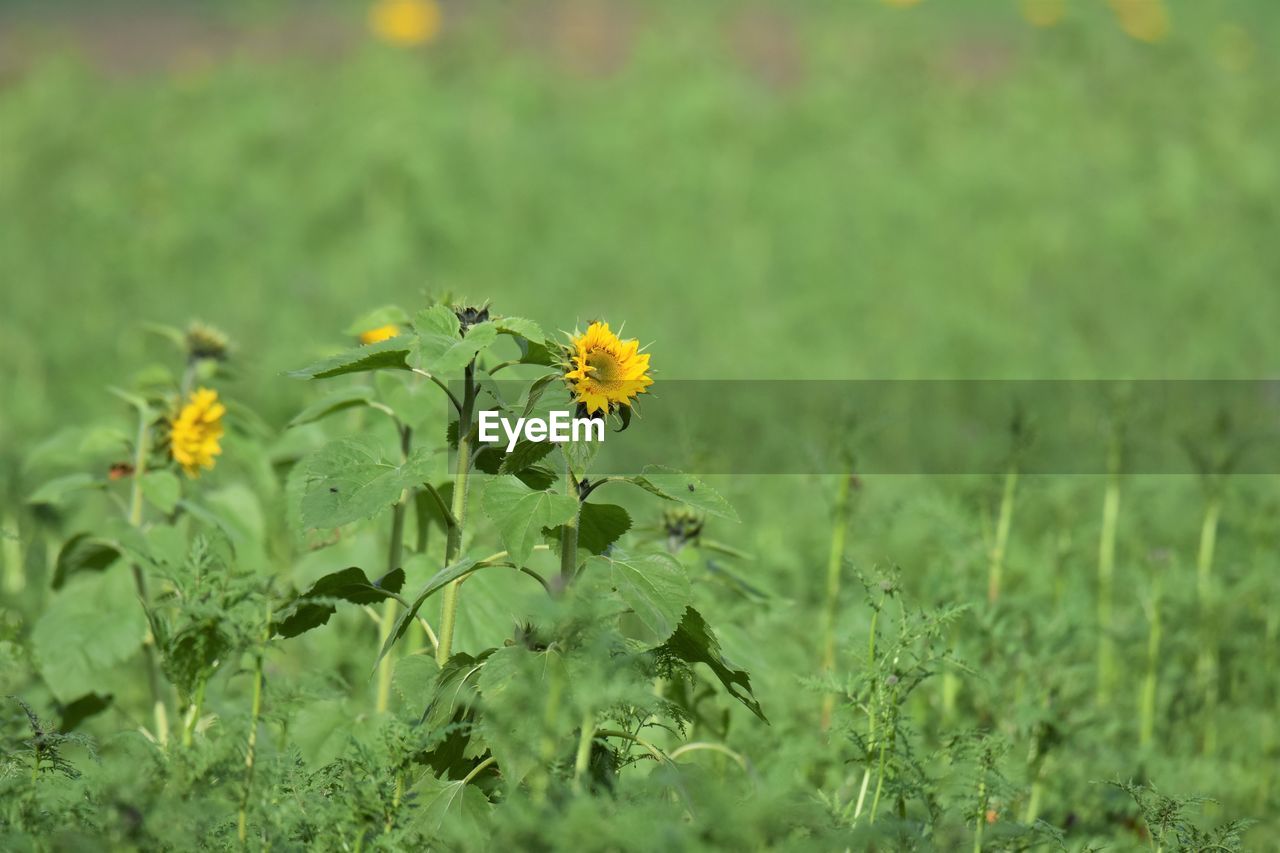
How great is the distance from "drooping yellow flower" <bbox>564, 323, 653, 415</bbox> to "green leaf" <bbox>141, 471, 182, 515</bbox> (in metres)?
1.20

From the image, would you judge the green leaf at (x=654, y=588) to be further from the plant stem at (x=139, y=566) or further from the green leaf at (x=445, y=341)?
the plant stem at (x=139, y=566)

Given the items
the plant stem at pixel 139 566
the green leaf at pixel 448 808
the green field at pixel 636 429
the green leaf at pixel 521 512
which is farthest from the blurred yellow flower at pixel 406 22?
the green leaf at pixel 448 808

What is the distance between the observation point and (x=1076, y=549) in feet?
12.1

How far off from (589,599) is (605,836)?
315mm

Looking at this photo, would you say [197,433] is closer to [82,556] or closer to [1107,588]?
[82,556]

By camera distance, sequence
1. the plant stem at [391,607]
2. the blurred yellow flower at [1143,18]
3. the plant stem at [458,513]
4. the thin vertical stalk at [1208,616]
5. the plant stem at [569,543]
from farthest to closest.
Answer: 1. the blurred yellow flower at [1143,18]
2. the thin vertical stalk at [1208,616]
3. the plant stem at [391,607]
4. the plant stem at [458,513]
5. the plant stem at [569,543]

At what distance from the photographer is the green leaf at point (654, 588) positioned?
1.79 meters

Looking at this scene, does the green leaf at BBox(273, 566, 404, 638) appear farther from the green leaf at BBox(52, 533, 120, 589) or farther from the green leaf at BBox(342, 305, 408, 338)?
the green leaf at BBox(52, 533, 120, 589)

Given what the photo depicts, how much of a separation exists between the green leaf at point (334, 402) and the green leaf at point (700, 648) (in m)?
0.85

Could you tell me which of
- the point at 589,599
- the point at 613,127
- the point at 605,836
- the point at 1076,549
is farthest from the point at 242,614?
the point at 613,127

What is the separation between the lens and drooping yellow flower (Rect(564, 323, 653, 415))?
1.89 metres

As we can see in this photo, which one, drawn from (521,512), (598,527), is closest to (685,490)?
(598,527)

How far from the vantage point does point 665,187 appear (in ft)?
28.2

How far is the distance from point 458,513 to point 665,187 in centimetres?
675
